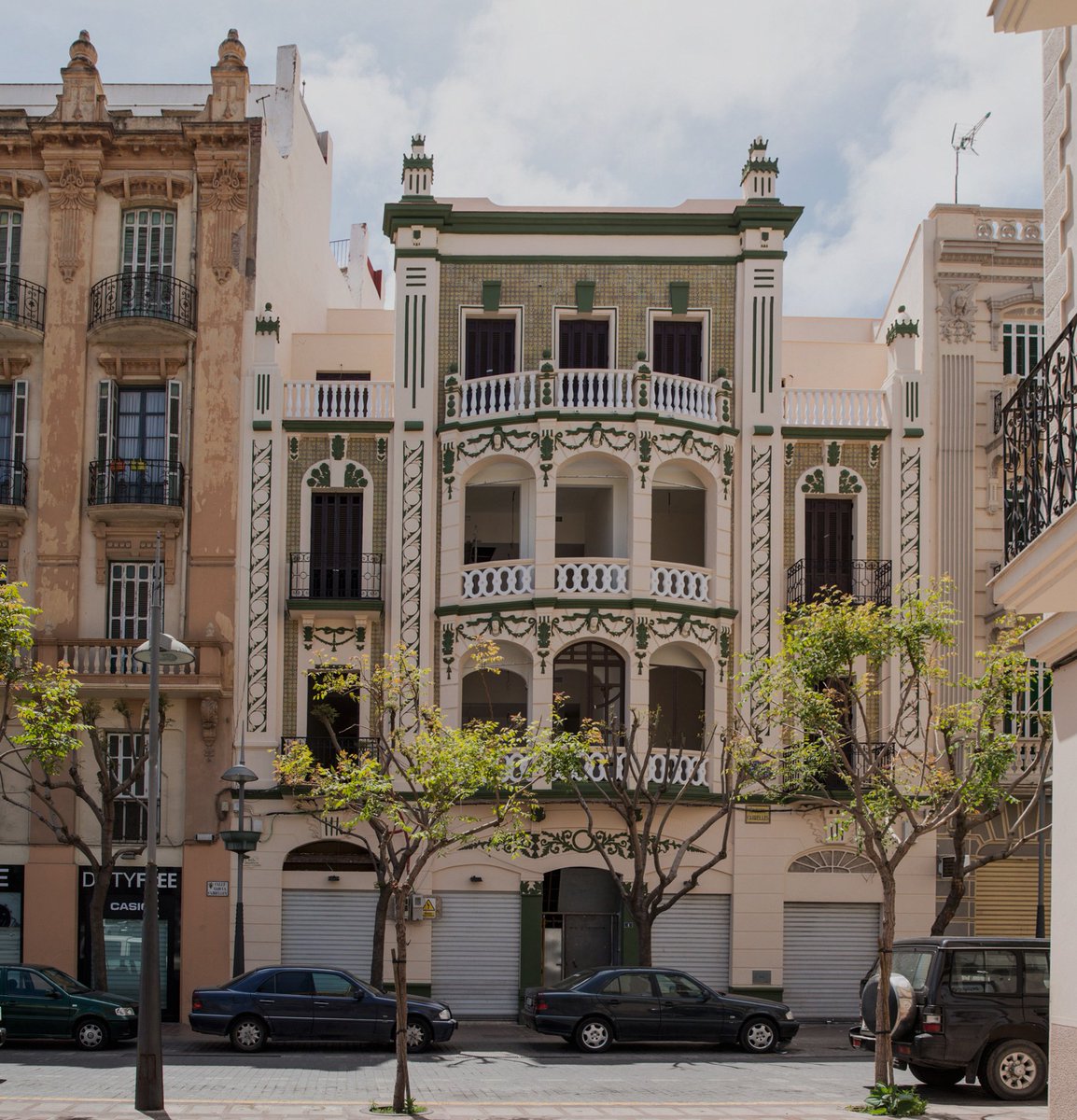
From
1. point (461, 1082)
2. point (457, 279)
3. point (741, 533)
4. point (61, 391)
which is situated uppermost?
point (457, 279)

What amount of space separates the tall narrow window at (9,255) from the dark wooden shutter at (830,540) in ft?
56.4

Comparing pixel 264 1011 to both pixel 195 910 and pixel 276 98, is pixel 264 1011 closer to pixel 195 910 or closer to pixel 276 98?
pixel 195 910

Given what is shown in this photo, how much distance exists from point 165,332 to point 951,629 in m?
17.1

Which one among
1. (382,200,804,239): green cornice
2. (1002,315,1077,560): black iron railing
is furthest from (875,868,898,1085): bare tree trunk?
(382,200,804,239): green cornice

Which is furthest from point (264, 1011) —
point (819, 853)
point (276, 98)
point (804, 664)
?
point (276, 98)

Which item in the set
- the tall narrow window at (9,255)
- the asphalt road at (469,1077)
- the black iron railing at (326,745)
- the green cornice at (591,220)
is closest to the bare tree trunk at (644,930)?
the asphalt road at (469,1077)

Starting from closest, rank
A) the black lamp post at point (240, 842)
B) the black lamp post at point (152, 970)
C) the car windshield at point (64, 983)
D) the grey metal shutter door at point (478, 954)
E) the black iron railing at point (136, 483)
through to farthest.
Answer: the black lamp post at point (152, 970) → the car windshield at point (64, 983) → the black lamp post at point (240, 842) → the grey metal shutter door at point (478, 954) → the black iron railing at point (136, 483)

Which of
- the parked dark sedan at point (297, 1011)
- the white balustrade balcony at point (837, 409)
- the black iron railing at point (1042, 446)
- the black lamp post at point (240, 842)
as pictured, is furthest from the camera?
the white balustrade balcony at point (837, 409)

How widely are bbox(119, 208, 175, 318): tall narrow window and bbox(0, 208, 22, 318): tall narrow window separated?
7.44 feet

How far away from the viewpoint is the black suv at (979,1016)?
804 inches

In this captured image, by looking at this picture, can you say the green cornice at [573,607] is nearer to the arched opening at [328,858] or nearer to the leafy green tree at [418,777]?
the leafy green tree at [418,777]

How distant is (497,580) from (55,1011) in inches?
481

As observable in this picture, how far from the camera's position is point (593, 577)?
110ft

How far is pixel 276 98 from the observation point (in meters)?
39.2
